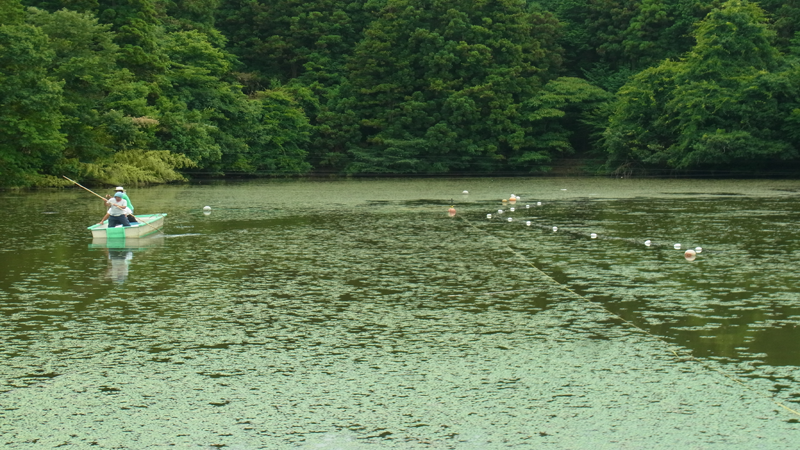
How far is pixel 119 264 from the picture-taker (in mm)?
12562

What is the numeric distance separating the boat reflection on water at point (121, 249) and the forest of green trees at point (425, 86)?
2026 cm

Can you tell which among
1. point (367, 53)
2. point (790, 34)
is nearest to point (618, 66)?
point (790, 34)

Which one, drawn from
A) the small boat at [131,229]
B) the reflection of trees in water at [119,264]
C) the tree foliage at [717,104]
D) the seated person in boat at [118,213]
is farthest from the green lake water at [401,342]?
the tree foliage at [717,104]

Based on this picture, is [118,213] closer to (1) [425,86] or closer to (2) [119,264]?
(2) [119,264]

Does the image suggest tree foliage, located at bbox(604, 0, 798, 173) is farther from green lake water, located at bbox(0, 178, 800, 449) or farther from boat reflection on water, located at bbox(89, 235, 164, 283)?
boat reflection on water, located at bbox(89, 235, 164, 283)

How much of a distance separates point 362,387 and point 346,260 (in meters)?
6.70

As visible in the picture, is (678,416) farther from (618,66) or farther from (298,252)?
(618,66)

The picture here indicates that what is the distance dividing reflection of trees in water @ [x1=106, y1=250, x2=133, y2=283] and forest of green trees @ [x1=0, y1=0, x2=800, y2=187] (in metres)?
21.9

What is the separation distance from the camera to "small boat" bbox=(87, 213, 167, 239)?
15312 mm

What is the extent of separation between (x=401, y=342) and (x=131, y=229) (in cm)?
945

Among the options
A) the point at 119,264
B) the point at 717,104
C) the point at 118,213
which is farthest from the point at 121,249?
the point at 717,104

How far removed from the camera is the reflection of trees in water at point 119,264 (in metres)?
11.4

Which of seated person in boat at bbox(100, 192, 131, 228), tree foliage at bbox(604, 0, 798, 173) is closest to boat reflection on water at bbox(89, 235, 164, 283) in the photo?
seated person in boat at bbox(100, 192, 131, 228)

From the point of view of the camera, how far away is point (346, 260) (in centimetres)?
1285
